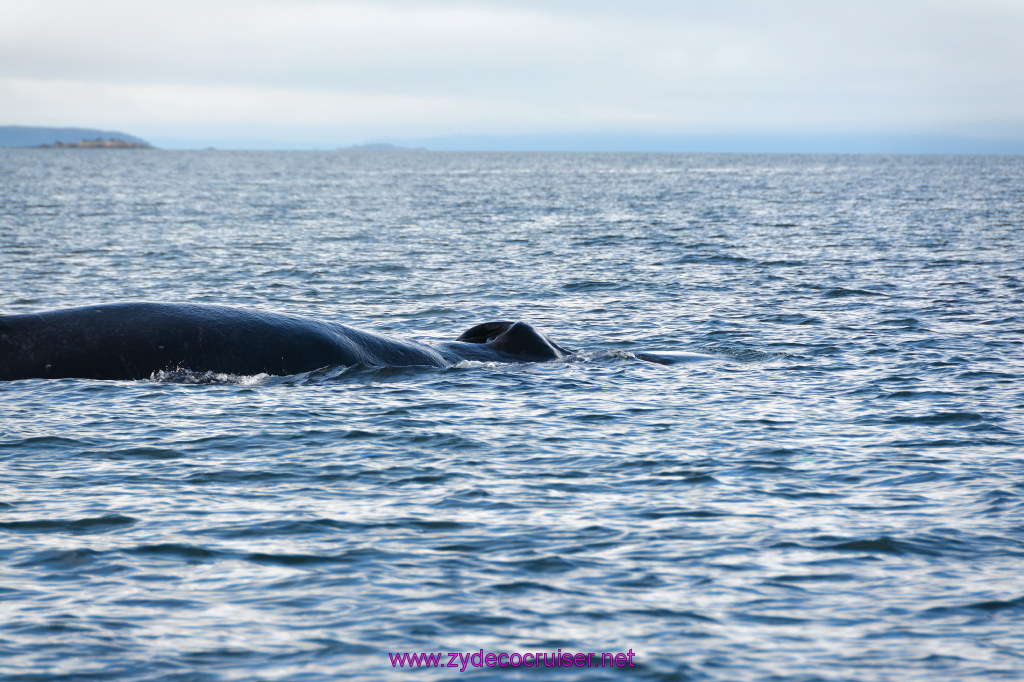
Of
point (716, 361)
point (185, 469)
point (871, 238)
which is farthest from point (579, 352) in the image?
point (871, 238)

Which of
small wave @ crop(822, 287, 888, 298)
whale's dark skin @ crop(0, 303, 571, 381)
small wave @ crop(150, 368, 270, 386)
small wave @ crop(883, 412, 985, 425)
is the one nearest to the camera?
whale's dark skin @ crop(0, 303, 571, 381)

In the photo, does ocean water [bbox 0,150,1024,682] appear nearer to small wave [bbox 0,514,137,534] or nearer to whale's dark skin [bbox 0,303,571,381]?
small wave [bbox 0,514,137,534]

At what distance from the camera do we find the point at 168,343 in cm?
1458

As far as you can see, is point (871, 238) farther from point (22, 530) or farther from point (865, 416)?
point (22, 530)

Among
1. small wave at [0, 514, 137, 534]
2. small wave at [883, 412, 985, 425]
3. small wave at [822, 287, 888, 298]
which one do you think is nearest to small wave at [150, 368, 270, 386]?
small wave at [0, 514, 137, 534]

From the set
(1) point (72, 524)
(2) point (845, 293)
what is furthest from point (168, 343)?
(2) point (845, 293)

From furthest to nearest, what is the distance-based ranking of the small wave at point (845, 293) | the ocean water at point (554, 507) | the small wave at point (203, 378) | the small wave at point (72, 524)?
the small wave at point (845, 293)
the small wave at point (203, 378)
the small wave at point (72, 524)
the ocean water at point (554, 507)

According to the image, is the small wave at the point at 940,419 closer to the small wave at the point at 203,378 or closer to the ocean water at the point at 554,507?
the ocean water at the point at 554,507

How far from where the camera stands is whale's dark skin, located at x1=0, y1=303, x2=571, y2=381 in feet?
45.8

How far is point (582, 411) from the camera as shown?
15.1 m

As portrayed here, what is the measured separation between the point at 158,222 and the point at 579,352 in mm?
42566

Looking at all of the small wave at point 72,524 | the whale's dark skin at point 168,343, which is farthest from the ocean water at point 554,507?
the whale's dark skin at point 168,343

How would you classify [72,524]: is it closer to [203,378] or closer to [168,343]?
[168,343]

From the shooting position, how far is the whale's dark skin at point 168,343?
1396 centimetres
